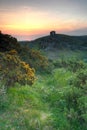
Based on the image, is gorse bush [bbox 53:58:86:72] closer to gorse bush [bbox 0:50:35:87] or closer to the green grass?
gorse bush [bbox 0:50:35:87]

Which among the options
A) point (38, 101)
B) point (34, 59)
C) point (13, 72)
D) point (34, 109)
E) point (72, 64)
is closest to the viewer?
point (34, 109)

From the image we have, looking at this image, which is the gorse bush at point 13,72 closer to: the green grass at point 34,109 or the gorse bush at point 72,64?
the green grass at point 34,109

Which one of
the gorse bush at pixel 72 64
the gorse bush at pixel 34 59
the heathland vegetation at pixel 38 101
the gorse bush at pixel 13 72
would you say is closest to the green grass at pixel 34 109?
the heathland vegetation at pixel 38 101

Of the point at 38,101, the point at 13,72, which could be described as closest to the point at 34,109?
the point at 38,101

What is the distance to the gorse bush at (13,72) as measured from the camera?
57.8ft

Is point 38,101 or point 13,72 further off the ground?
point 13,72

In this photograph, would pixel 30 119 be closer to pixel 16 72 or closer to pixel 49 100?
pixel 49 100

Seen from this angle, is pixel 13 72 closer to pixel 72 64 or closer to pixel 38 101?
pixel 38 101

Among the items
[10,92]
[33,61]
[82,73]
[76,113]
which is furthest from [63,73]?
[76,113]

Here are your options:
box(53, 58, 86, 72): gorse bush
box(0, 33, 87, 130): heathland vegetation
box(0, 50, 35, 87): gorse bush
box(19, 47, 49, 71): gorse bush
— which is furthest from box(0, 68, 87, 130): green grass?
box(53, 58, 86, 72): gorse bush

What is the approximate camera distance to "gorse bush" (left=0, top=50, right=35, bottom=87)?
57.8ft

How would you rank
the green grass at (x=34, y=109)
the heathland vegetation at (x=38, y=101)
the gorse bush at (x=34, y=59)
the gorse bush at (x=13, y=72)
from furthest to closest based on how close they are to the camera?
the gorse bush at (x=34, y=59) < the gorse bush at (x=13, y=72) < the heathland vegetation at (x=38, y=101) < the green grass at (x=34, y=109)

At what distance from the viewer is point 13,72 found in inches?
717

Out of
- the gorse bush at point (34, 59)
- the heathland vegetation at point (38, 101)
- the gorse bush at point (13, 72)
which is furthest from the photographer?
the gorse bush at point (34, 59)
